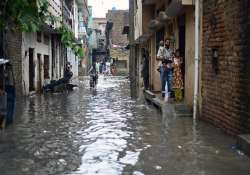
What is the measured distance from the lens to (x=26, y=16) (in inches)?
299

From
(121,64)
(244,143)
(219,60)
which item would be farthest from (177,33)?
(121,64)

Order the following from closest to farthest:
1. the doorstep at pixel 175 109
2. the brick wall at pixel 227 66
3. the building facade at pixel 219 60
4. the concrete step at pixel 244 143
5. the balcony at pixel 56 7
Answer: the concrete step at pixel 244 143 < the brick wall at pixel 227 66 < the building facade at pixel 219 60 < the doorstep at pixel 175 109 < the balcony at pixel 56 7

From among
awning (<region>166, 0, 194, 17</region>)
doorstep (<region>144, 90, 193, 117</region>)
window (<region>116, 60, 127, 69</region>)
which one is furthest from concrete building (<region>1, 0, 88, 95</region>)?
window (<region>116, 60, 127, 69</region>)

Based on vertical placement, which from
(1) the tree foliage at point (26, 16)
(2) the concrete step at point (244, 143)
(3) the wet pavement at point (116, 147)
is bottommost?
(3) the wet pavement at point (116, 147)

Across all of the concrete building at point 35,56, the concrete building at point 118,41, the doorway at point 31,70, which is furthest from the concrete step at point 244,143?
the concrete building at point 118,41

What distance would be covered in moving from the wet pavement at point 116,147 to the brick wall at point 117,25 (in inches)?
2314

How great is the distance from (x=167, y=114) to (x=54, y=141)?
4.69 m

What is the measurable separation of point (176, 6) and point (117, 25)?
60436mm

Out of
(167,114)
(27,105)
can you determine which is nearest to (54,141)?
(167,114)

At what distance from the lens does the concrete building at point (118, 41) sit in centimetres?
6644

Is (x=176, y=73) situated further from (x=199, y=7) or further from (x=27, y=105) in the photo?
(x=27, y=105)

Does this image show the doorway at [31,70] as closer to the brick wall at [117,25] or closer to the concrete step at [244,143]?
the concrete step at [244,143]

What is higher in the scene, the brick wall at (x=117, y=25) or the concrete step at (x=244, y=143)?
the brick wall at (x=117, y=25)

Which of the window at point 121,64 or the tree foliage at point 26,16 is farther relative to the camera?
the window at point 121,64
